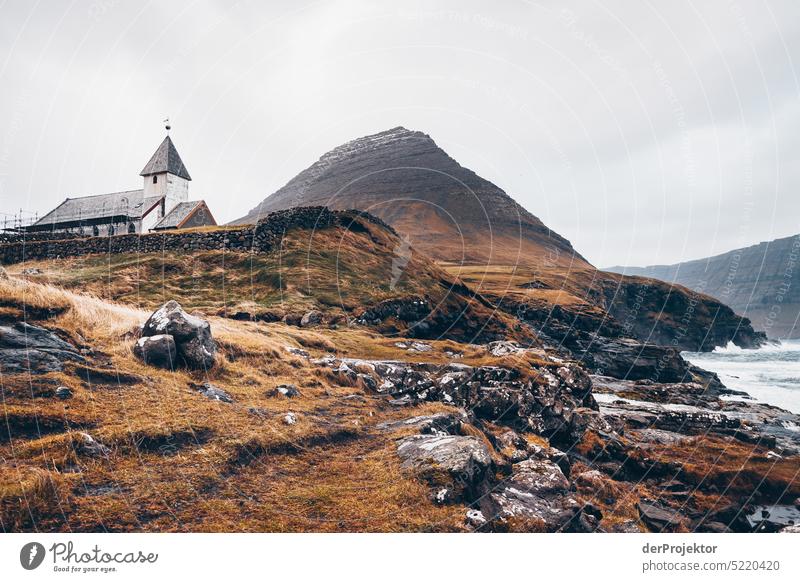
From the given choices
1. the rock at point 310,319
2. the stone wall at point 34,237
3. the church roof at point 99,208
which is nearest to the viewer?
the rock at point 310,319

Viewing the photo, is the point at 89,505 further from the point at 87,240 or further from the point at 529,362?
the point at 87,240

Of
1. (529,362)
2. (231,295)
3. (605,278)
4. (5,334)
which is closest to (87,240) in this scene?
(231,295)

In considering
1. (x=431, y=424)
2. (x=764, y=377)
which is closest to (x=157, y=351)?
(x=431, y=424)

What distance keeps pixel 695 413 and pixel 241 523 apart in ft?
117

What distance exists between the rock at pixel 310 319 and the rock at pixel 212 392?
60.3 ft

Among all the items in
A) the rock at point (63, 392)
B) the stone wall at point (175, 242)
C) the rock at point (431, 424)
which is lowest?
the rock at point (431, 424)

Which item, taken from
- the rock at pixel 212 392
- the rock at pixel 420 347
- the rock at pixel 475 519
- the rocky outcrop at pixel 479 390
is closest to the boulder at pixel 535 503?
the rock at pixel 475 519

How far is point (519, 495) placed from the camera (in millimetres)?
11953

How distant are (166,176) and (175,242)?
36.9 metres

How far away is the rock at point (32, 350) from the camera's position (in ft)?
38.8

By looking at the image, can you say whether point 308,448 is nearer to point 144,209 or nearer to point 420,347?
point 420,347

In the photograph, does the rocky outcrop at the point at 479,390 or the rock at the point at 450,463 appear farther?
the rocky outcrop at the point at 479,390

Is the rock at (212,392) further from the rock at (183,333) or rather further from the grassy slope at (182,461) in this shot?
the rock at (183,333)

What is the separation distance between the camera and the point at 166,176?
75188mm
